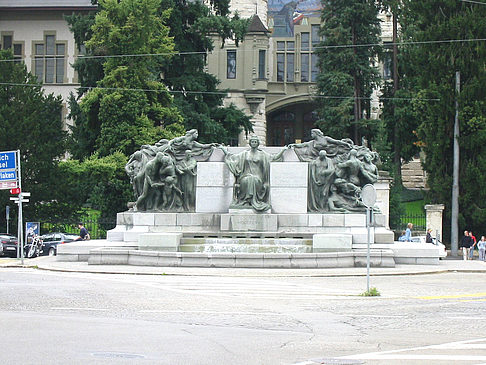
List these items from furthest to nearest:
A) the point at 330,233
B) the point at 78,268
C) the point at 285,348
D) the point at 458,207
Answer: the point at 458,207 < the point at 330,233 < the point at 78,268 < the point at 285,348

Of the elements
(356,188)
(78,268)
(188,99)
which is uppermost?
(188,99)

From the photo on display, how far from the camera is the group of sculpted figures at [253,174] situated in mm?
33562

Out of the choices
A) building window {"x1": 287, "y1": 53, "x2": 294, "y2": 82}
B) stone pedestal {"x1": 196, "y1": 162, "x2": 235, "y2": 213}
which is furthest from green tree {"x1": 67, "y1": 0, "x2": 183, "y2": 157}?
building window {"x1": 287, "y1": 53, "x2": 294, "y2": 82}

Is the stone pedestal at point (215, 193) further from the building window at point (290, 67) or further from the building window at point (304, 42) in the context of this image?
the building window at point (304, 42)

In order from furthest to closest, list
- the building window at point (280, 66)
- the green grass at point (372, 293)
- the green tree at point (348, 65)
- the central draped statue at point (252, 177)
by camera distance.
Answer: the building window at point (280, 66) < the green tree at point (348, 65) < the central draped statue at point (252, 177) < the green grass at point (372, 293)

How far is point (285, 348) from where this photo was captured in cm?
1205

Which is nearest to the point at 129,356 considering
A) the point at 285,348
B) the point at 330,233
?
the point at 285,348

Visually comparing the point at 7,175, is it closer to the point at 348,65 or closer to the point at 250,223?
the point at 250,223

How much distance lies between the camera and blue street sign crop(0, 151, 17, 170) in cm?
3509

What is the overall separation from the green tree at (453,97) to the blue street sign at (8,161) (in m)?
21.1

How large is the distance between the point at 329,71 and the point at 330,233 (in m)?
35.0

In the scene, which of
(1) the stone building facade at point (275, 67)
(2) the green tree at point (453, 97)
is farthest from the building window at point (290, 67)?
(2) the green tree at point (453, 97)

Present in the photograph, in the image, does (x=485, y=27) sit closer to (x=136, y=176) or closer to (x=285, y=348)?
(x=136, y=176)

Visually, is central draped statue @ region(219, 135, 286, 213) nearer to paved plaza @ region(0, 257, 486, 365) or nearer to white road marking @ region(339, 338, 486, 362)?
paved plaza @ region(0, 257, 486, 365)
